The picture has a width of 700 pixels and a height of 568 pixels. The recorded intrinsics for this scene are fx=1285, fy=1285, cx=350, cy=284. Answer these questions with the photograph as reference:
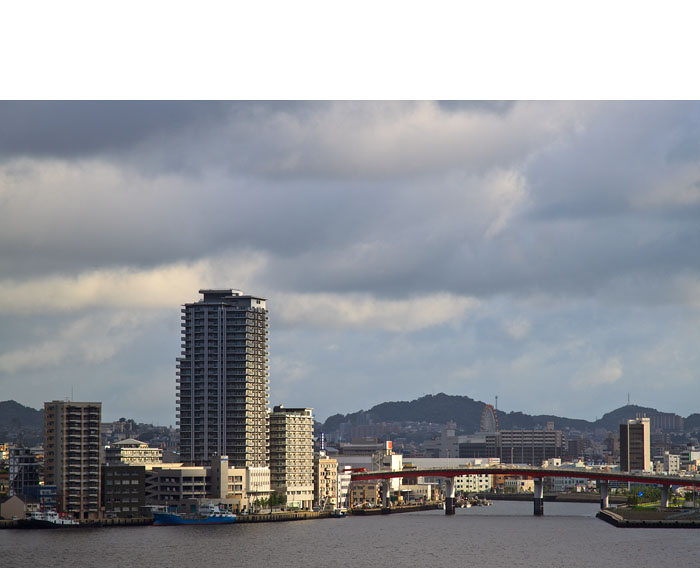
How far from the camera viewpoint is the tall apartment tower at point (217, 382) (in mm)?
69938

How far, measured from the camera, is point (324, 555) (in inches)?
1575

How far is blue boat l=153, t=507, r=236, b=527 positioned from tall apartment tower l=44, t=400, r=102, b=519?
120 inches

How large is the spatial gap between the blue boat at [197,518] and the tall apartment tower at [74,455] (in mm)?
3056

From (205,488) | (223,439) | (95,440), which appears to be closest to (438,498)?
(223,439)

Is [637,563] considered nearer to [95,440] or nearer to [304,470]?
[95,440]

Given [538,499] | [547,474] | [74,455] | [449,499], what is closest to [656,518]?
[538,499]

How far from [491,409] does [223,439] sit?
121643 millimetres

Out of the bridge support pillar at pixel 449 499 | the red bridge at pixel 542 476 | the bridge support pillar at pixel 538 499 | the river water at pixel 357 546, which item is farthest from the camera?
the bridge support pillar at pixel 449 499

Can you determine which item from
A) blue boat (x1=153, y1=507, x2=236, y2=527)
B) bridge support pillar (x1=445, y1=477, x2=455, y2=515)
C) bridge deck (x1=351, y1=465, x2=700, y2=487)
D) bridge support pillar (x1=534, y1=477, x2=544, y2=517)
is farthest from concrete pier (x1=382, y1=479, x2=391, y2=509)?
blue boat (x1=153, y1=507, x2=236, y2=527)

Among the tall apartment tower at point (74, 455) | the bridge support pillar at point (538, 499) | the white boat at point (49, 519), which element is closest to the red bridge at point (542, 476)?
the bridge support pillar at point (538, 499)

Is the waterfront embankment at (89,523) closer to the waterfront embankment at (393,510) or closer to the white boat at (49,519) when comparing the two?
the white boat at (49,519)

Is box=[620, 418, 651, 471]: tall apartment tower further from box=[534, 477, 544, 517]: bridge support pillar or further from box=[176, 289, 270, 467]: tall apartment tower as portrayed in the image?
box=[176, 289, 270, 467]: tall apartment tower

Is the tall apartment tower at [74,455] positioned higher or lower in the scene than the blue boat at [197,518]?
higher

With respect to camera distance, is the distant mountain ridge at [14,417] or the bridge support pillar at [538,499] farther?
the distant mountain ridge at [14,417]
